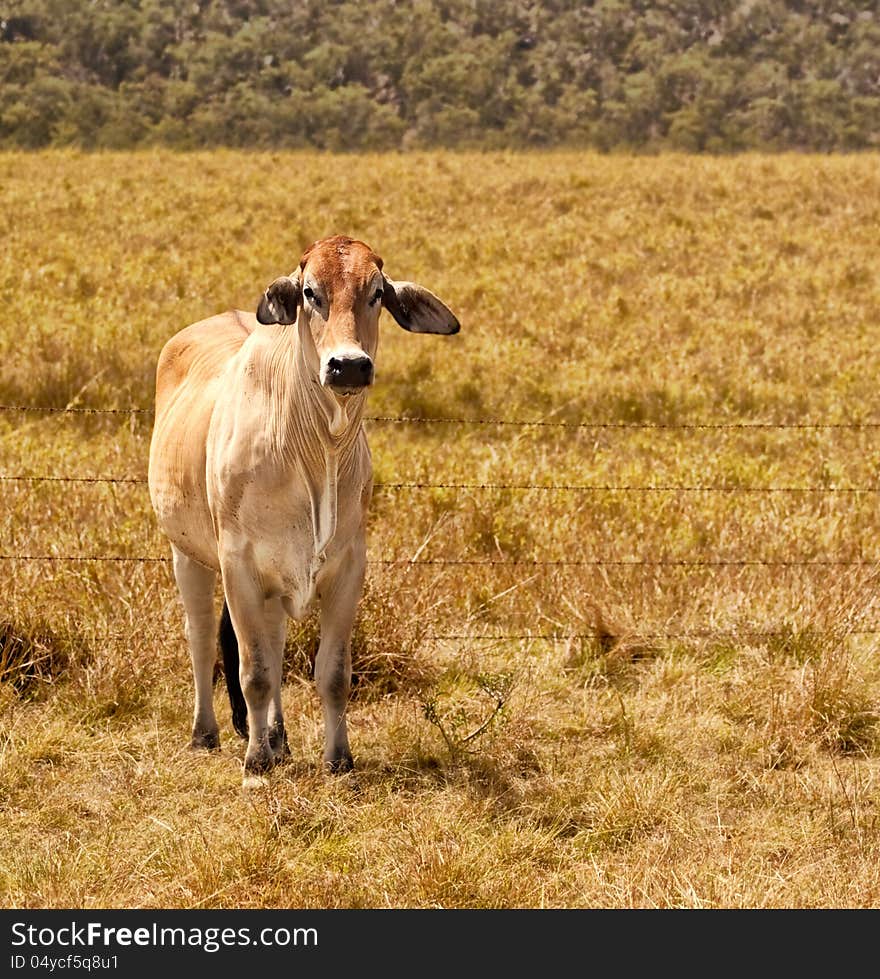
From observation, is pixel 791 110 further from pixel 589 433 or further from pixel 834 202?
pixel 589 433

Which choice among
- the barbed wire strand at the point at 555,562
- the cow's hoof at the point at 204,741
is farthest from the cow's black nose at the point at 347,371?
the barbed wire strand at the point at 555,562

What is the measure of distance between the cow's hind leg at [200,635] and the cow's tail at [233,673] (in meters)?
0.07

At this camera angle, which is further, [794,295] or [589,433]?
[794,295]

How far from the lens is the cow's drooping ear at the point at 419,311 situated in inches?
194

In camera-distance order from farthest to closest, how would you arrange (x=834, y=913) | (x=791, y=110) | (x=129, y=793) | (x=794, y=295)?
(x=791, y=110), (x=794, y=295), (x=129, y=793), (x=834, y=913)

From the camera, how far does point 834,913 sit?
418cm

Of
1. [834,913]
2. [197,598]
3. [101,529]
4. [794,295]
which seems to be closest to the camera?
[834,913]

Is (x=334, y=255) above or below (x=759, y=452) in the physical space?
above

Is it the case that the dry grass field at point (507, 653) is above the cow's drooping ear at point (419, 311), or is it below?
below

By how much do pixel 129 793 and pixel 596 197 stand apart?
19.1m

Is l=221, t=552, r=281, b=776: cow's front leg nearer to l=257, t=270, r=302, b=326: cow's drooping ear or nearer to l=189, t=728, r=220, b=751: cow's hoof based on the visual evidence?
l=189, t=728, r=220, b=751: cow's hoof

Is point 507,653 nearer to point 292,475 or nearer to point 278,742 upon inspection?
point 278,742

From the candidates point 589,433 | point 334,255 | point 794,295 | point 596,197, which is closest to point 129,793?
point 334,255

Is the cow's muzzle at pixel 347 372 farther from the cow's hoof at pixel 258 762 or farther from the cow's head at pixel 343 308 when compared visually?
the cow's hoof at pixel 258 762
